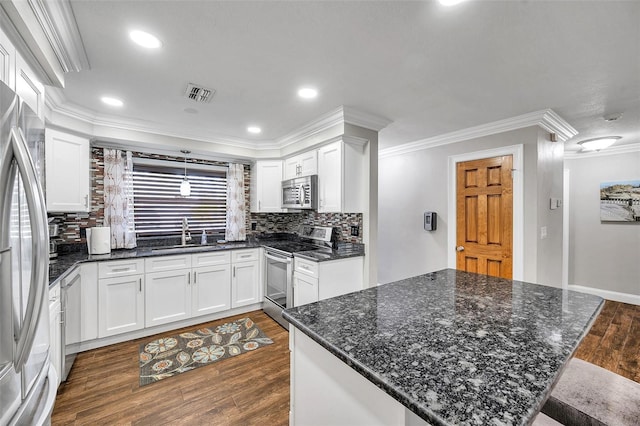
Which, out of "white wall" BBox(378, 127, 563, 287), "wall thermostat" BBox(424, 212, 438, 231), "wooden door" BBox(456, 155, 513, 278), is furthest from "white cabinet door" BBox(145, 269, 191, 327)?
"wooden door" BBox(456, 155, 513, 278)

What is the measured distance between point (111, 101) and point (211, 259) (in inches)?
76.8

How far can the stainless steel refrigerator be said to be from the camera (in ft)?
2.67

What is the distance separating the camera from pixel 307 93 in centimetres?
243

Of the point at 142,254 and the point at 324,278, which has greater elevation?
the point at 142,254

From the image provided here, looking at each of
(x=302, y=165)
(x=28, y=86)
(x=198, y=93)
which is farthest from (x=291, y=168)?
(x=28, y=86)

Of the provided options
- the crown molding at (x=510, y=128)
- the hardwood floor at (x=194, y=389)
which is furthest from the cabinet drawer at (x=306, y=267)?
the crown molding at (x=510, y=128)

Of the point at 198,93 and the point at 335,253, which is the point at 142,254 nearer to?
the point at 198,93

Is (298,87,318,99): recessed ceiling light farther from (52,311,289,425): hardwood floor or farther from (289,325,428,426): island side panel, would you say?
(52,311,289,425): hardwood floor

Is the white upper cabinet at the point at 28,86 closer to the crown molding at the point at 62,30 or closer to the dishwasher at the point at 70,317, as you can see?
the crown molding at the point at 62,30

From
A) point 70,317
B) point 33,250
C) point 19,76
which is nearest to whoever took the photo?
point 33,250

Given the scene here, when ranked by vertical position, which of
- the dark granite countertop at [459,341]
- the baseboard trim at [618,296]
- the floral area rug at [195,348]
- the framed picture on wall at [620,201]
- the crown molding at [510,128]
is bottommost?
the floral area rug at [195,348]

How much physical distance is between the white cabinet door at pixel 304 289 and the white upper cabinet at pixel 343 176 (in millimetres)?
841

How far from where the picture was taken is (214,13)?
1.46 m

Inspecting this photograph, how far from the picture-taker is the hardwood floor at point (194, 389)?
188 cm
